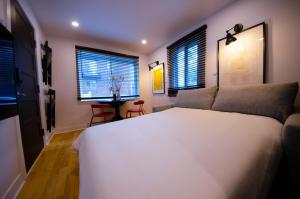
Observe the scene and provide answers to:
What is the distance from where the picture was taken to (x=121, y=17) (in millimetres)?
2361

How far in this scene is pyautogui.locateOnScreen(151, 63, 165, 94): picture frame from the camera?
12.7ft

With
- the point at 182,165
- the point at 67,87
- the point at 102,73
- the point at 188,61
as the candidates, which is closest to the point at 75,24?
the point at 102,73

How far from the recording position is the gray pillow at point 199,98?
207 centimetres

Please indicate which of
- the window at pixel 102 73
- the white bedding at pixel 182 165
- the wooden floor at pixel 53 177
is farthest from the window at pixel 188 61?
the wooden floor at pixel 53 177

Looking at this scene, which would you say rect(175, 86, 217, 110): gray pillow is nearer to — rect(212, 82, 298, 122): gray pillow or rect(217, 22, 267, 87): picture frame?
rect(212, 82, 298, 122): gray pillow

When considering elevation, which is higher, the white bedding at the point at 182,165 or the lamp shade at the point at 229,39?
the lamp shade at the point at 229,39

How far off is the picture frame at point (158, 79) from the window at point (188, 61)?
0.33 meters

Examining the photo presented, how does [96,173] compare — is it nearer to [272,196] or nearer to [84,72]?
[272,196]

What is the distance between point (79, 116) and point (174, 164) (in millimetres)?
3491

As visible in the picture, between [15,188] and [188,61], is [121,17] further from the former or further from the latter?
[15,188]

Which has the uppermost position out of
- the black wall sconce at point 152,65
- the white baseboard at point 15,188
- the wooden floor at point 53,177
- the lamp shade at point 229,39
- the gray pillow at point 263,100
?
the black wall sconce at point 152,65

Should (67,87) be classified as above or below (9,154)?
above

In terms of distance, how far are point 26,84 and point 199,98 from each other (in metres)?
2.66

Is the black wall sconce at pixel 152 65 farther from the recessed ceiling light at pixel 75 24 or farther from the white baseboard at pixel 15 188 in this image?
the white baseboard at pixel 15 188
